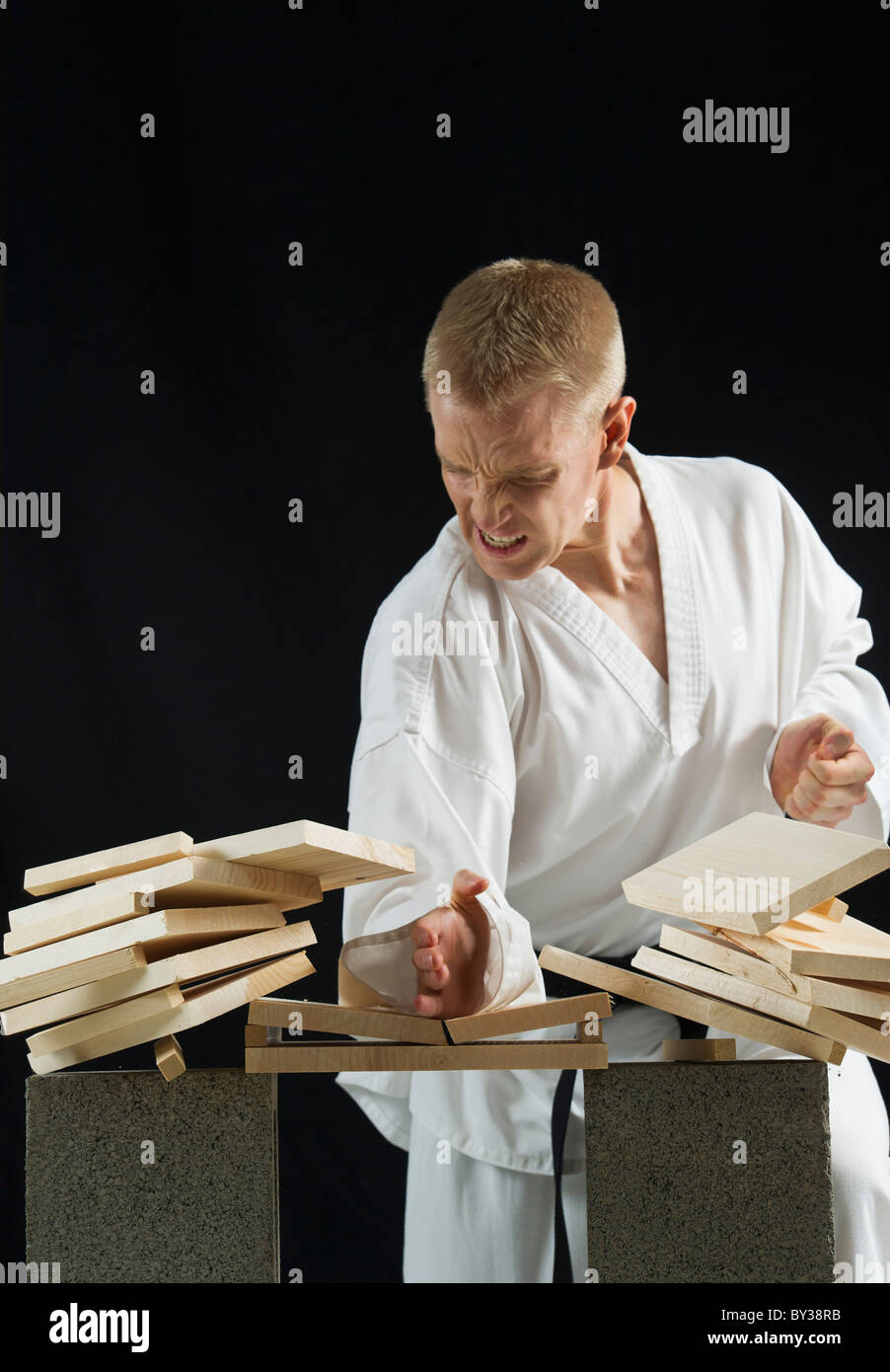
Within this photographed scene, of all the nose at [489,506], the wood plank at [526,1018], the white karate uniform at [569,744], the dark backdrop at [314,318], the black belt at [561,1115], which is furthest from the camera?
the dark backdrop at [314,318]

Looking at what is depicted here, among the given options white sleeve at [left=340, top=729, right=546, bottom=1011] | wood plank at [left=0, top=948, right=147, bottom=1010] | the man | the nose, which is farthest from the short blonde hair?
wood plank at [left=0, top=948, right=147, bottom=1010]

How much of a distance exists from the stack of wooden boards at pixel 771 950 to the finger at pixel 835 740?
485mm

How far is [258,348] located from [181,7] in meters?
0.74

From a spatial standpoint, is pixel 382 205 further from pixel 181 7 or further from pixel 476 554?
pixel 476 554

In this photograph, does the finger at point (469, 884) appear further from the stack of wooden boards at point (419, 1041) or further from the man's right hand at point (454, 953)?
the stack of wooden boards at point (419, 1041)

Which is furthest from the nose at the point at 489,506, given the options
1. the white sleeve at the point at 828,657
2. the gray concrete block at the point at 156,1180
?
the gray concrete block at the point at 156,1180

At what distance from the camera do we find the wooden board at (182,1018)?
5.64 feet

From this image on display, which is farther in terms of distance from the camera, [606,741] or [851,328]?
[851,328]

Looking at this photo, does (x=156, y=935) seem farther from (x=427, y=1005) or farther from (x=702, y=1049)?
(x=702, y=1049)

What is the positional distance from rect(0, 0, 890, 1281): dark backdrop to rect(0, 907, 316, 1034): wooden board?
808 millimetres

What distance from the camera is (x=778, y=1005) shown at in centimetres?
176

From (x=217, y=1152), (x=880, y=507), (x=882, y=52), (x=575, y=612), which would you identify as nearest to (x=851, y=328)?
(x=880, y=507)

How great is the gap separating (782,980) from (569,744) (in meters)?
0.78

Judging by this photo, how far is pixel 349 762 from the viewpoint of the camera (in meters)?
2.61
